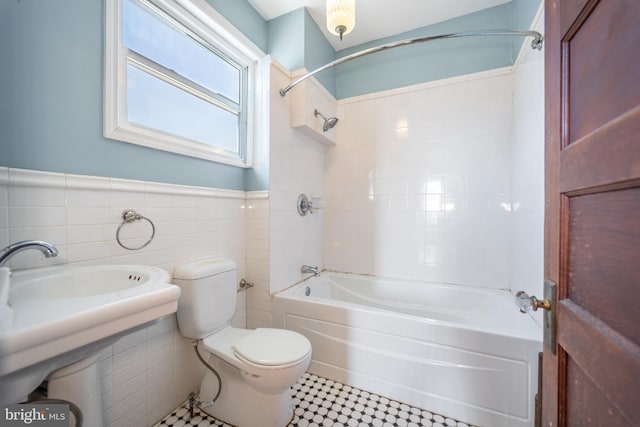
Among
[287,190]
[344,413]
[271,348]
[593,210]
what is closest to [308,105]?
[287,190]

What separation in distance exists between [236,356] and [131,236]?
0.76 m

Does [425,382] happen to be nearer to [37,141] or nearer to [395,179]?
[395,179]

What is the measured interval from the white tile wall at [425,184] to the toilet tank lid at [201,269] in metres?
1.24

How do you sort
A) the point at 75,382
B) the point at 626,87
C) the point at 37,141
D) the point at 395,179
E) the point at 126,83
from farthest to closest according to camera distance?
the point at 395,179
the point at 126,83
the point at 37,141
the point at 75,382
the point at 626,87

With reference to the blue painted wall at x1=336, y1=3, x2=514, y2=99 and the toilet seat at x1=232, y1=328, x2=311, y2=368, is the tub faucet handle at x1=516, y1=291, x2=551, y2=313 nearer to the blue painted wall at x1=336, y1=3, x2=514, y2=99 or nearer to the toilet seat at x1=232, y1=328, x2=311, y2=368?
the toilet seat at x1=232, y1=328, x2=311, y2=368

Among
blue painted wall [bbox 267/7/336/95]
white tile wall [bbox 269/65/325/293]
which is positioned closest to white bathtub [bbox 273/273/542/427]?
white tile wall [bbox 269/65/325/293]

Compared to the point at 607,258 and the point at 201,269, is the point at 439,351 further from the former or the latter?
the point at 201,269

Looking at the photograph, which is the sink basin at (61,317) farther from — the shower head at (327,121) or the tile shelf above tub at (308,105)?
the shower head at (327,121)

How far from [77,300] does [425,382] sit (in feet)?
5.36

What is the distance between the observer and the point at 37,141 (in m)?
0.90

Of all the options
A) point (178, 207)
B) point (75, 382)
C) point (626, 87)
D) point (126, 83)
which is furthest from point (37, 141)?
point (626, 87)

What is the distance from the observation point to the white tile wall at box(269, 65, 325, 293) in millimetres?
1820

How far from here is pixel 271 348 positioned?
1222mm

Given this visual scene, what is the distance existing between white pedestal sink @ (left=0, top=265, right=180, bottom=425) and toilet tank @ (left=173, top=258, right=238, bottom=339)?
1.08 ft
